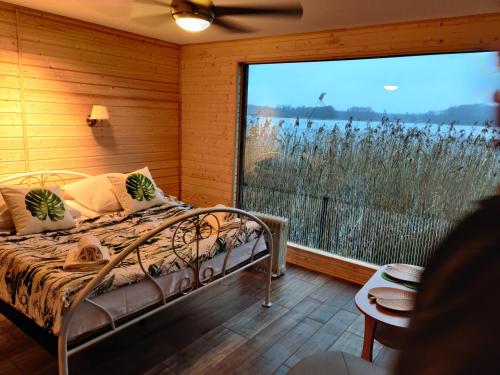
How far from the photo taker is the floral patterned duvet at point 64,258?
1870mm

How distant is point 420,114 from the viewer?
10.2ft

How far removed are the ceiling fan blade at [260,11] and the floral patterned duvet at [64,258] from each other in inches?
58.0

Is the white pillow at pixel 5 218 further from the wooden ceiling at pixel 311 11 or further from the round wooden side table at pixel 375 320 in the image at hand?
the round wooden side table at pixel 375 320

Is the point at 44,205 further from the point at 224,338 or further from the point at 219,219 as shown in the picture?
the point at 224,338

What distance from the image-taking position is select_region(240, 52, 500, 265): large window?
9.74 ft

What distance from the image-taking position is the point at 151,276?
214 cm

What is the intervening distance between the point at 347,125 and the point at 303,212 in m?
1.04

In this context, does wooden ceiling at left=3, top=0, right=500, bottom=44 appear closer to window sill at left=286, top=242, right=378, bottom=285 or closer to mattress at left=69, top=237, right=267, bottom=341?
mattress at left=69, top=237, right=267, bottom=341

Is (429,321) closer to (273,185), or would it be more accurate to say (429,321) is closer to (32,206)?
(32,206)

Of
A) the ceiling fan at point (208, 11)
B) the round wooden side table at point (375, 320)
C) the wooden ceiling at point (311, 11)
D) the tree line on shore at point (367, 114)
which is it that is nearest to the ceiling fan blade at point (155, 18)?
the wooden ceiling at point (311, 11)

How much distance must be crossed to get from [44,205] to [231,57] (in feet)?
8.29

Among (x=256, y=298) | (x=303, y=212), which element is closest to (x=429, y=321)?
(x=256, y=298)

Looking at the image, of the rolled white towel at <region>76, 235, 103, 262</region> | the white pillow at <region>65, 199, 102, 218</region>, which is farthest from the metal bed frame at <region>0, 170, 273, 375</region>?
the white pillow at <region>65, 199, 102, 218</region>

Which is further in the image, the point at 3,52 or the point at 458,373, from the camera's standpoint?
the point at 3,52
